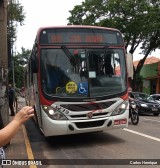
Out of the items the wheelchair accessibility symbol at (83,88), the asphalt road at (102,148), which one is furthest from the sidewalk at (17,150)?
the wheelchair accessibility symbol at (83,88)

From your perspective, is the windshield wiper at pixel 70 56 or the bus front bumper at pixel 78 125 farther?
the windshield wiper at pixel 70 56

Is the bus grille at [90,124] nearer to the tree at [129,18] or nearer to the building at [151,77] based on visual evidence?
the tree at [129,18]

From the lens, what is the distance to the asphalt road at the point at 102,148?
8.27 m

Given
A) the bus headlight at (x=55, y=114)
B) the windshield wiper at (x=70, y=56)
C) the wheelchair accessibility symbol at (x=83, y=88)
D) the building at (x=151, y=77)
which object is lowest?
A: the building at (x=151, y=77)

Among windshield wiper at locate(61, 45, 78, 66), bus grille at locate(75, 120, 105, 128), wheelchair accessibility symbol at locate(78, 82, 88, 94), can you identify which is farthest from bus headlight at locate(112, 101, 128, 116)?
windshield wiper at locate(61, 45, 78, 66)

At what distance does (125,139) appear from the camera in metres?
11.3

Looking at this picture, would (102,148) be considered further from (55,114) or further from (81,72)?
(81,72)

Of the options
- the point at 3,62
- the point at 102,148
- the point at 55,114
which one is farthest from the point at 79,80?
the point at 3,62

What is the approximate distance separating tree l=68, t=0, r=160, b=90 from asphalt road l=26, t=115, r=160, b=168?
26.2m

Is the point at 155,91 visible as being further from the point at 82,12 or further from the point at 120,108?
the point at 120,108

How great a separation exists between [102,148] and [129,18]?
30730 millimetres

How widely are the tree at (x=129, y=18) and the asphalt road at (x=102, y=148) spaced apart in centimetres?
2616

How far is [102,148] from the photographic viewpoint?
32.4 feet

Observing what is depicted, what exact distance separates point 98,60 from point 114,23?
28571 millimetres
